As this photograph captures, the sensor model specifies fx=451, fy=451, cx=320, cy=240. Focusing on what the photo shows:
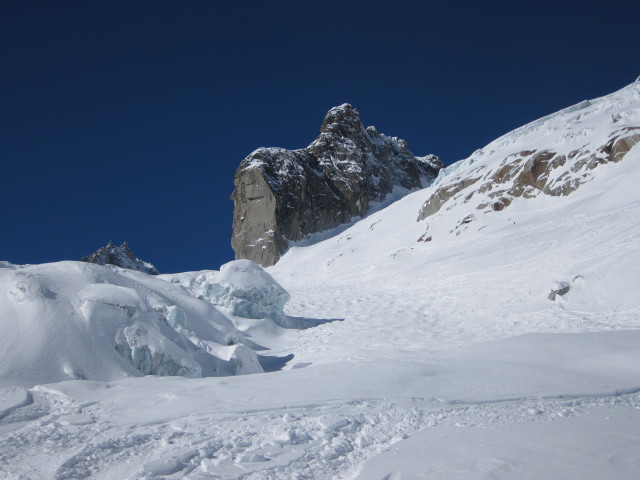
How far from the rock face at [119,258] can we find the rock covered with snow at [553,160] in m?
38.3

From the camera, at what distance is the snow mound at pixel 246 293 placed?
54.2ft

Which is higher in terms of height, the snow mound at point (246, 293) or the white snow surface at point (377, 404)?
the snow mound at point (246, 293)

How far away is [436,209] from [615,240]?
751 inches

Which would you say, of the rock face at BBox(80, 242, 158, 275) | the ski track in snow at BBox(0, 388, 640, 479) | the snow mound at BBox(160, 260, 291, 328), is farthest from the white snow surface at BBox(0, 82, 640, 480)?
the rock face at BBox(80, 242, 158, 275)

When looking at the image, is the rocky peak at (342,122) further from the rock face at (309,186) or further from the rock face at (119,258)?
the rock face at (119,258)

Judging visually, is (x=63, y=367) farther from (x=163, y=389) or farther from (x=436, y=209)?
(x=436, y=209)

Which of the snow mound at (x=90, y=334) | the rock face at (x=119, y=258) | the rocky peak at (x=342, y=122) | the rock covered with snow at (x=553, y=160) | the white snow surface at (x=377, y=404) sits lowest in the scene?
the white snow surface at (x=377, y=404)

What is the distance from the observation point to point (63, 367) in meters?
7.76

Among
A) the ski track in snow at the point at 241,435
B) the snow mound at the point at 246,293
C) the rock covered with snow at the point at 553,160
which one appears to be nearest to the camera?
the ski track in snow at the point at 241,435

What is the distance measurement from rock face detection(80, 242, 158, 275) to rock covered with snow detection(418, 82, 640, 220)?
3832 centimetres

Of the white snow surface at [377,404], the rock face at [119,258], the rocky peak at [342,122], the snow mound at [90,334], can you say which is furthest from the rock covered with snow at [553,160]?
the rock face at [119,258]

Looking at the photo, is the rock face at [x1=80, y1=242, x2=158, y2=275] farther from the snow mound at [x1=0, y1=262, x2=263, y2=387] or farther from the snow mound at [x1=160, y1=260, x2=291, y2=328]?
the snow mound at [x1=0, y1=262, x2=263, y2=387]

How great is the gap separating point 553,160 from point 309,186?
3490 cm

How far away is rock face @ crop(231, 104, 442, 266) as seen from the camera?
53656 millimetres
